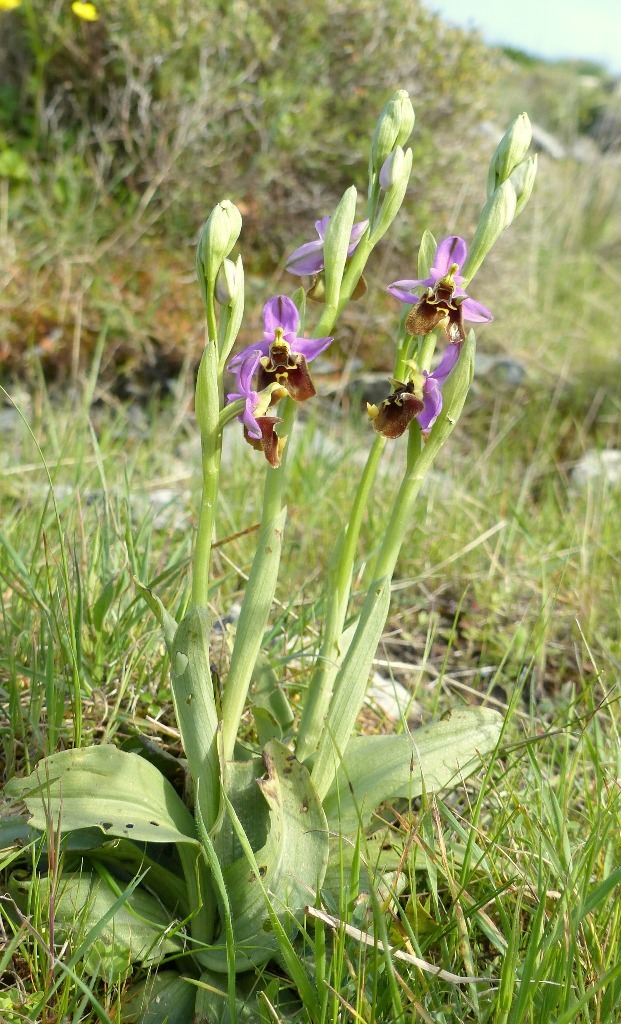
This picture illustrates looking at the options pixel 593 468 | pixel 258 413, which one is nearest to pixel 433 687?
pixel 258 413

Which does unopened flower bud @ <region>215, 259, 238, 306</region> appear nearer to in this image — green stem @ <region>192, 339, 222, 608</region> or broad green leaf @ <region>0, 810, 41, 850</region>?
green stem @ <region>192, 339, 222, 608</region>

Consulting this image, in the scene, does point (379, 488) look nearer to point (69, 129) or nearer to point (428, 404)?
point (428, 404)

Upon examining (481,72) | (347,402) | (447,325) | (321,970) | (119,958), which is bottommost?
(347,402)

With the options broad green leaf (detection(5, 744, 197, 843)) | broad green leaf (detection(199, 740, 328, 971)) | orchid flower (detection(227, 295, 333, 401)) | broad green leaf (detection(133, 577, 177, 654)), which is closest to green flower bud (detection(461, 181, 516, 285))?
orchid flower (detection(227, 295, 333, 401))

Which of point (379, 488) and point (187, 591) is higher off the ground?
point (187, 591)

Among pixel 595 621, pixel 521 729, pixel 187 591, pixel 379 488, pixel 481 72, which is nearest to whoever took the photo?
pixel 187 591

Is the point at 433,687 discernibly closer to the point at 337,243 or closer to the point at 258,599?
the point at 258,599

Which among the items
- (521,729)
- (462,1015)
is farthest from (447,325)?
(521,729)

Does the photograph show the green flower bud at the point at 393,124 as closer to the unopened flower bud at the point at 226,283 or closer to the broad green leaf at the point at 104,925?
the unopened flower bud at the point at 226,283
